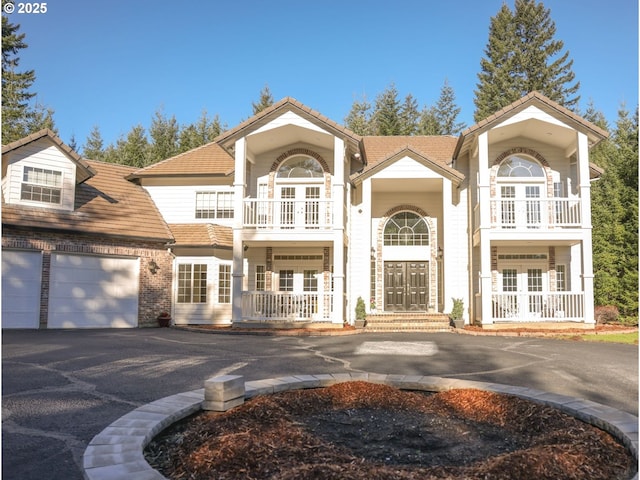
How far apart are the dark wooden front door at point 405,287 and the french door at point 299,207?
3924 millimetres

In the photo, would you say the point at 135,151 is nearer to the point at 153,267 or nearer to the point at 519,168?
the point at 153,267

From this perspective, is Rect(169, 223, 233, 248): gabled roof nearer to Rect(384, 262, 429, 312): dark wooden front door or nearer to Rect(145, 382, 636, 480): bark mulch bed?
Rect(384, 262, 429, 312): dark wooden front door

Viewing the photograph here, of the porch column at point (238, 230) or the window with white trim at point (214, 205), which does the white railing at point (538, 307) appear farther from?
the window with white trim at point (214, 205)

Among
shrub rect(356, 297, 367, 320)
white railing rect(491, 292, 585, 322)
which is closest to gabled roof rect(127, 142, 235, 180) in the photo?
shrub rect(356, 297, 367, 320)

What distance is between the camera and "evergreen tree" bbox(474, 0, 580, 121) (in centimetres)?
3756

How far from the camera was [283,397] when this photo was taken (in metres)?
5.45

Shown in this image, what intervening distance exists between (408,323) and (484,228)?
4237mm

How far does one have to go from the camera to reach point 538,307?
55.3ft

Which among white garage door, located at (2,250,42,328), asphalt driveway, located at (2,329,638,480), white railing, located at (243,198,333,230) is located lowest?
asphalt driveway, located at (2,329,638,480)

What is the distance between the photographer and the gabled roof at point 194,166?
20.5 metres

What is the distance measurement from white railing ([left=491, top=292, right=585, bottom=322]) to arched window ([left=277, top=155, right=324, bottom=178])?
26.7ft

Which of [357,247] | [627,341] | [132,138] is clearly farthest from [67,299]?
[132,138]

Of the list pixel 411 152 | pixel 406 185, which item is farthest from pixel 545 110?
pixel 406 185

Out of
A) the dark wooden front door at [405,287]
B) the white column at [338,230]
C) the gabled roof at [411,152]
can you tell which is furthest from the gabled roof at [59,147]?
the dark wooden front door at [405,287]
